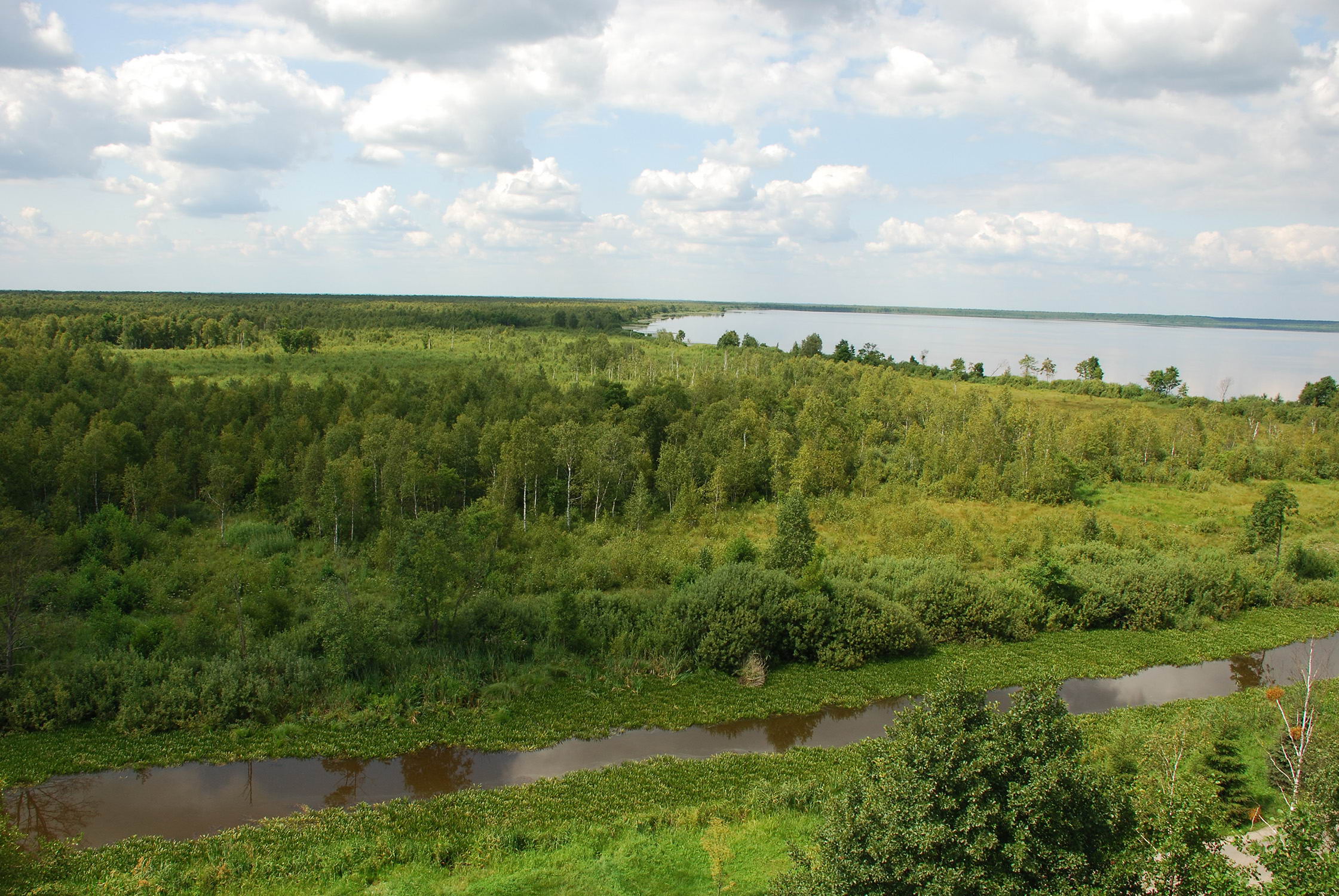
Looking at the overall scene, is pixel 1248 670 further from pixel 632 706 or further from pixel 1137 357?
pixel 1137 357

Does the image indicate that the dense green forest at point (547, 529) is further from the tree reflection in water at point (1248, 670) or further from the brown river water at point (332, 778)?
the tree reflection in water at point (1248, 670)

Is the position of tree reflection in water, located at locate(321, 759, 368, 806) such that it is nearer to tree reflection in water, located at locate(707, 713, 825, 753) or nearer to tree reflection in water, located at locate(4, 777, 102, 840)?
tree reflection in water, located at locate(4, 777, 102, 840)

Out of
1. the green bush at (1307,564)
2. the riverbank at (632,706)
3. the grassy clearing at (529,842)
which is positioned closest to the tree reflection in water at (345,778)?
the riverbank at (632,706)

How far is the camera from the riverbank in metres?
22.9

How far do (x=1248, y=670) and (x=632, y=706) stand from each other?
1116 inches

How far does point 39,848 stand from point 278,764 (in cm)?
583

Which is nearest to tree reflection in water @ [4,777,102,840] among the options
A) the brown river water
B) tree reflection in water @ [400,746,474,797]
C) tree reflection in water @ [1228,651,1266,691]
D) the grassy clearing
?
the brown river water

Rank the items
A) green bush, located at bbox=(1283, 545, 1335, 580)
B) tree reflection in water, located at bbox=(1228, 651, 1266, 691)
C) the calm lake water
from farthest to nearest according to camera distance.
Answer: the calm lake water → green bush, located at bbox=(1283, 545, 1335, 580) → tree reflection in water, located at bbox=(1228, 651, 1266, 691)

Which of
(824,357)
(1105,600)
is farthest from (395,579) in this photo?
(824,357)

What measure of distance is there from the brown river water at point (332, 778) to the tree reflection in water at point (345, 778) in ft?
0.11

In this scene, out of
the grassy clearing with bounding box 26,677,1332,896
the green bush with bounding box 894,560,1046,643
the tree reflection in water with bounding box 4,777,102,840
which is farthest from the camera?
the green bush with bounding box 894,560,1046,643

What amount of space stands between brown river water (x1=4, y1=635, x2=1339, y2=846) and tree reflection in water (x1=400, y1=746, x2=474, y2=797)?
0.03 m

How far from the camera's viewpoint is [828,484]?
55.3m

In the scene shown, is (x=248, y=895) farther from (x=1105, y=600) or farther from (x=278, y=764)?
(x=1105, y=600)
